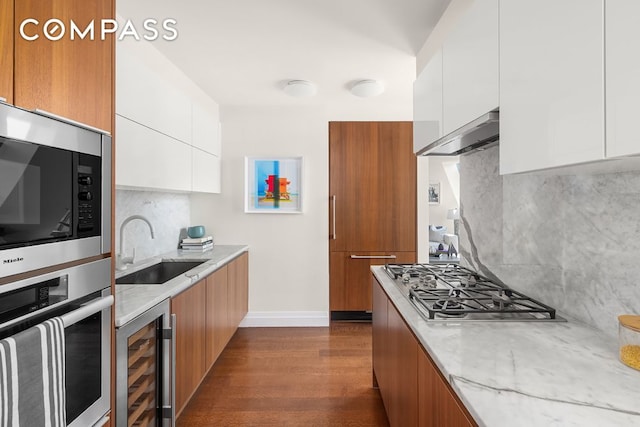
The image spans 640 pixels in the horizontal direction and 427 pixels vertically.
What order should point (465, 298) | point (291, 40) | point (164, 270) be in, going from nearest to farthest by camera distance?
point (465, 298), point (291, 40), point (164, 270)

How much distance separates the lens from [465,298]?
1.59 metres

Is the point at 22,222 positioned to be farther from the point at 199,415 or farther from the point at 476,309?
the point at 199,415

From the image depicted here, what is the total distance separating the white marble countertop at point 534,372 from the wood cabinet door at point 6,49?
1341 mm

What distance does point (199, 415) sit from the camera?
2.39m

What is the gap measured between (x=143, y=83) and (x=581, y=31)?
2204mm

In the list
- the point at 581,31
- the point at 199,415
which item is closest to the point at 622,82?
the point at 581,31

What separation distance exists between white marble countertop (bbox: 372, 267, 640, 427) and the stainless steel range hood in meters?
0.74

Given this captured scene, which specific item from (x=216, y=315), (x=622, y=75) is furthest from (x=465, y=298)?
(x=216, y=315)

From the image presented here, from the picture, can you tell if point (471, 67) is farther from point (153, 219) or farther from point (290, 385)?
point (153, 219)

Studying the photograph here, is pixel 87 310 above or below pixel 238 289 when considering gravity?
above

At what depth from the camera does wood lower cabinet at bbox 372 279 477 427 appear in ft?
3.30

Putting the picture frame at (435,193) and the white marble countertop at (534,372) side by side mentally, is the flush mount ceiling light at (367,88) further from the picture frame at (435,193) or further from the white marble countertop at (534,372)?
the picture frame at (435,193)

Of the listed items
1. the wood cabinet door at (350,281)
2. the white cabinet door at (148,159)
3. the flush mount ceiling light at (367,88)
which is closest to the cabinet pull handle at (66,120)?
the white cabinet door at (148,159)

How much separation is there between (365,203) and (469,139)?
2.43 meters
